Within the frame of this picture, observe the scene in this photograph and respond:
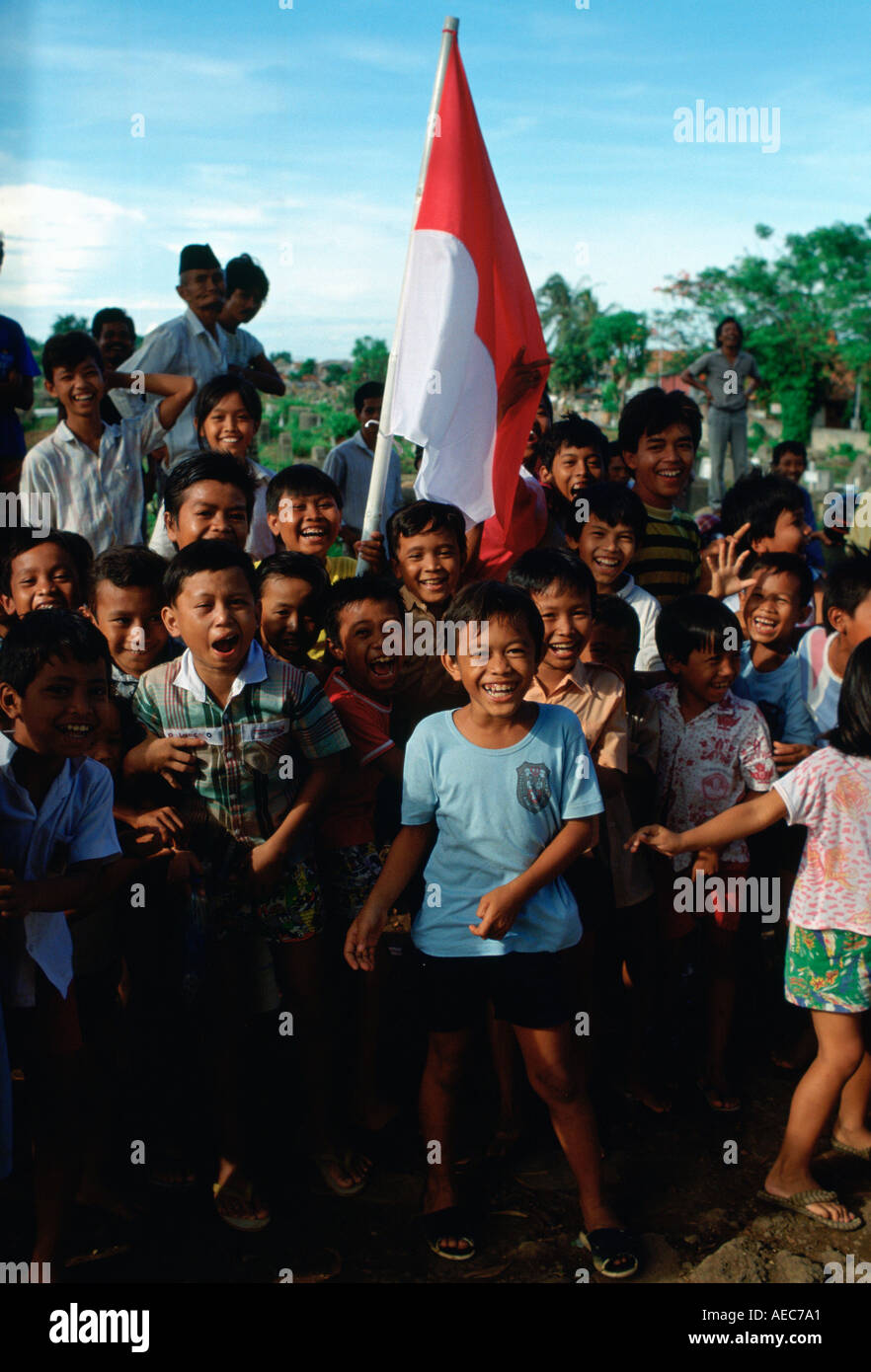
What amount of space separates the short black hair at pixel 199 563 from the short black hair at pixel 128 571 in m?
0.32

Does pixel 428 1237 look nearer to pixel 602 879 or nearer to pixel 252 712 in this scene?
pixel 602 879

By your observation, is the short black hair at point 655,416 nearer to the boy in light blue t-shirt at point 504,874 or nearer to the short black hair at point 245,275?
the boy in light blue t-shirt at point 504,874

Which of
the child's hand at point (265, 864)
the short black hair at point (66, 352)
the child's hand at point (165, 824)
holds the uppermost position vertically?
the short black hair at point (66, 352)

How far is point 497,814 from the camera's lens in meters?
2.67

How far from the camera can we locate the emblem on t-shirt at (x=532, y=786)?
267cm

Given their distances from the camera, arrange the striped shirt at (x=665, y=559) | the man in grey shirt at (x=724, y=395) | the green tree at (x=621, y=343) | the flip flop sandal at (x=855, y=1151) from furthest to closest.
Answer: the green tree at (x=621, y=343) < the man in grey shirt at (x=724, y=395) < the striped shirt at (x=665, y=559) < the flip flop sandal at (x=855, y=1151)

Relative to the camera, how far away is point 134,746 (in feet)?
9.72

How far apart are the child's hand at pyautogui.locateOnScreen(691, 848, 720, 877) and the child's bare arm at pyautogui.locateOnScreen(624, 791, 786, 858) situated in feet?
0.79

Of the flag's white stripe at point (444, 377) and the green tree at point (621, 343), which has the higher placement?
the green tree at point (621, 343)

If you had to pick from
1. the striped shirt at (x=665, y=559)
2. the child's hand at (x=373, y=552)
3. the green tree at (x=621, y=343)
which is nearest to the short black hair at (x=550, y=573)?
the child's hand at (x=373, y=552)

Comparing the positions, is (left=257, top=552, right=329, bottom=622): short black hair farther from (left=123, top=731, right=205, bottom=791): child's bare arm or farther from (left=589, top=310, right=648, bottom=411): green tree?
(left=589, top=310, right=648, bottom=411): green tree
